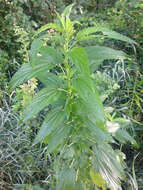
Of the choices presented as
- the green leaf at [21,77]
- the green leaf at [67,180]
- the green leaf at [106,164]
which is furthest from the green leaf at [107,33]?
the green leaf at [67,180]

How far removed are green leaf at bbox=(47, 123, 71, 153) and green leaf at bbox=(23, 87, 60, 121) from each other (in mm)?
223

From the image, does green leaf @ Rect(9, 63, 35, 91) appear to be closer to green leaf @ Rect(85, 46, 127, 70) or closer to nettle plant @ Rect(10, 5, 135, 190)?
nettle plant @ Rect(10, 5, 135, 190)

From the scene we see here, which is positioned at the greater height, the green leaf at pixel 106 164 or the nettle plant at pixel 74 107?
the nettle plant at pixel 74 107

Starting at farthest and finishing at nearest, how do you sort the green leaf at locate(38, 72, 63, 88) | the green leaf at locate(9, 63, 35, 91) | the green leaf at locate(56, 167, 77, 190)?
the green leaf at locate(56, 167, 77, 190)
the green leaf at locate(38, 72, 63, 88)
the green leaf at locate(9, 63, 35, 91)

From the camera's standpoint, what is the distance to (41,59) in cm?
123

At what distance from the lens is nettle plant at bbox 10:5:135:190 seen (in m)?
1.16

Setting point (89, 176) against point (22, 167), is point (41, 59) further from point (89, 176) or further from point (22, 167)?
point (22, 167)

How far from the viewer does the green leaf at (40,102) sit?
1.21 meters

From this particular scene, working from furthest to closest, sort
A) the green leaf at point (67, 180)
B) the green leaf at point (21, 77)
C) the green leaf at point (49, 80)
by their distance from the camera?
the green leaf at point (67, 180) → the green leaf at point (49, 80) → the green leaf at point (21, 77)

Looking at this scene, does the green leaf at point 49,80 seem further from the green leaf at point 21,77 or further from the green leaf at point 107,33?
the green leaf at point 107,33

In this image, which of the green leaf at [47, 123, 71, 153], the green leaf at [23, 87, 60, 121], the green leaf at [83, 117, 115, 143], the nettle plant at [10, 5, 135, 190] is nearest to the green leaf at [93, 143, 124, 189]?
the nettle plant at [10, 5, 135, 190]

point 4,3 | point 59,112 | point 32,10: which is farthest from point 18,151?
point 32,10

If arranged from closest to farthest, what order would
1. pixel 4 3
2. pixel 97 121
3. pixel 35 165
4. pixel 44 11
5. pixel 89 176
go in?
1. pixel 97 121
2. pixel 89 176
3. pixel 35 165
4. pixel 4 3
5. pixel 44 11

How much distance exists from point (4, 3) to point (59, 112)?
266cm
